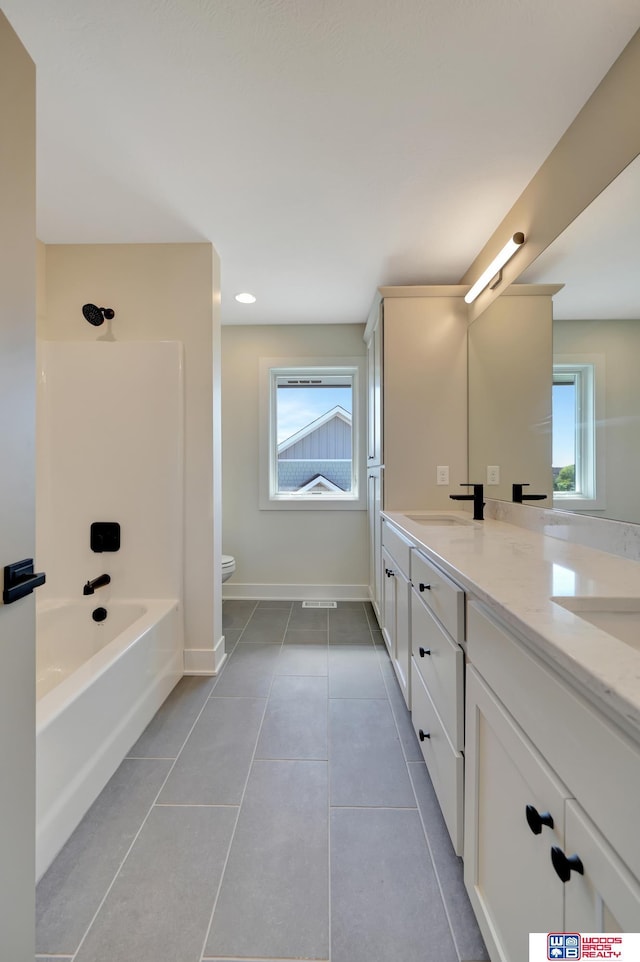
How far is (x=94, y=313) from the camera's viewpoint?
78.5 inches

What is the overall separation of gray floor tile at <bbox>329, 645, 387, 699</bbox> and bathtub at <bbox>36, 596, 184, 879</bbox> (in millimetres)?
868

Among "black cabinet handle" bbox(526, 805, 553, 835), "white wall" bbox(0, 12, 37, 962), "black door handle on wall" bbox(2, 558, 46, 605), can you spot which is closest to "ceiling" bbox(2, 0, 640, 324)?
"white wall" bbox(0, 12, 37, 962)

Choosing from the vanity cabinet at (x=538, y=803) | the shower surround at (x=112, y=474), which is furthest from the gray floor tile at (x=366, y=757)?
the shower surround at (x=112, y=474)

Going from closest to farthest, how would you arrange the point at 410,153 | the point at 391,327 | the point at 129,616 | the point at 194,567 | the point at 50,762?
the point at 50,762 → the point at 410,153 → the point at 129,616 → the point at 194,567 → the point at 391,327

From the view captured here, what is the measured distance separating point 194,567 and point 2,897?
1.43 meters

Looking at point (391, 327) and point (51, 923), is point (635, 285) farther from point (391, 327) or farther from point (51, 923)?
point (51, 923)

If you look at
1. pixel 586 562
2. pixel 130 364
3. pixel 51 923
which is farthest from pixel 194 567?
pixel 586 562

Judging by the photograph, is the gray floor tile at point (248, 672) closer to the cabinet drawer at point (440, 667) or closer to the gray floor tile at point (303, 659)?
the gray floor tile at point (303, 659)

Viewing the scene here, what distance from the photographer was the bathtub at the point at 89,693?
44.3 inches

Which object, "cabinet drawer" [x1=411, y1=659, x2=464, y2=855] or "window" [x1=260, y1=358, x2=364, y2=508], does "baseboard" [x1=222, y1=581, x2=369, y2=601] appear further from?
"cabinet drawer" [x1=411, y1=659, x2=464, y2=855]

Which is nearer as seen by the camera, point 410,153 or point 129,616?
point 410,153

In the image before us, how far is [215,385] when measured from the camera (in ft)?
7.08

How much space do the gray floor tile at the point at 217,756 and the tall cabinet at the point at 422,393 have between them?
1419 mm

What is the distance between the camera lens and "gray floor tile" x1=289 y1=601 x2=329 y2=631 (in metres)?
2.76
